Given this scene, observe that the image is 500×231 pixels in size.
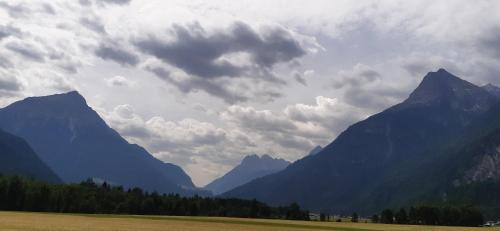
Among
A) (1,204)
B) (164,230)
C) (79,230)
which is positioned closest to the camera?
(79,230)

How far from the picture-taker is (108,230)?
7100cm

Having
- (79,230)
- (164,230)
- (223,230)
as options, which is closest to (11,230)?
(79,230)

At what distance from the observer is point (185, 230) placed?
8512cm

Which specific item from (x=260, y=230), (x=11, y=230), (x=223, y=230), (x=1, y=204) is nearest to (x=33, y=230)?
(x=11, y=230)

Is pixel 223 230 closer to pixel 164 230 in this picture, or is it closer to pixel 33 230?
pixel 164 230

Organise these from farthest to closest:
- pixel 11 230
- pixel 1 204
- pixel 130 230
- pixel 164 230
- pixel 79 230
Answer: pixel 1 204
pixel 164 230
pixel 130 230
pixel 79 230
pixel 11 230

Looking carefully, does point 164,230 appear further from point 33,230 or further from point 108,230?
point 33,230

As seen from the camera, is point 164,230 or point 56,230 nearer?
point 56,230

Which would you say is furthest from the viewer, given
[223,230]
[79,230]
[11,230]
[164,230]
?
[223,230]

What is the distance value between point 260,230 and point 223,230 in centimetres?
852

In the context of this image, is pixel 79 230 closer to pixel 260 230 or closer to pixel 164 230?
pixel 164 230

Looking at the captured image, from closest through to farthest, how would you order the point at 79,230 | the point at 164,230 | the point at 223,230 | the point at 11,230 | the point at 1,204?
the point at 11,230, the point at 79,230, the point at 164,230, the point at 223,230, the point at 1,204

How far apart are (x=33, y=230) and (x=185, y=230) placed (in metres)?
26.7

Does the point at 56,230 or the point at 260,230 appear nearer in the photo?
the point at 56,230
